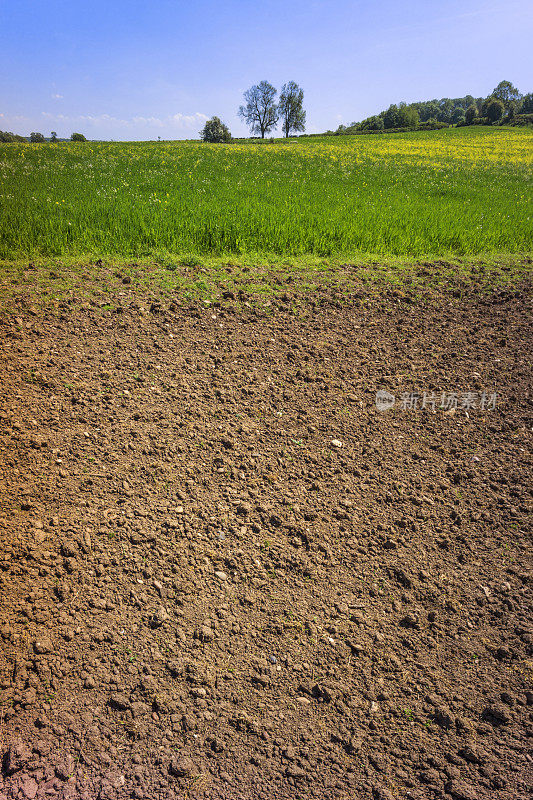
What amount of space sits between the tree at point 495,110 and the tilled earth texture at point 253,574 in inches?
3275

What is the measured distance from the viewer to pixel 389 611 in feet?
7.80

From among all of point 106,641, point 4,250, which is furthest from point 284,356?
point 4,250

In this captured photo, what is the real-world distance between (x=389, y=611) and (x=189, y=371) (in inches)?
104

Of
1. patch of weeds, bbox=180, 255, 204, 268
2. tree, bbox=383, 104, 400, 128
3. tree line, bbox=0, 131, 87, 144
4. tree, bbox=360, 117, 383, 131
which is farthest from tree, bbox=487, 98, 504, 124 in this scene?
patch of weeds, bbox=180, 255, 204, 268

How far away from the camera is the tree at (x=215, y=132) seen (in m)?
51.6

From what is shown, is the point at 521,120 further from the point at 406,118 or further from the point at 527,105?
the point at 527,105

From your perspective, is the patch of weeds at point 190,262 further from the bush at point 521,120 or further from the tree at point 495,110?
the tree at point 495,110

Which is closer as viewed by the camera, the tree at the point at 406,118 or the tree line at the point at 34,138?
the tree line at the point at 34,138

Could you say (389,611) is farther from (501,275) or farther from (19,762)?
(501,275)

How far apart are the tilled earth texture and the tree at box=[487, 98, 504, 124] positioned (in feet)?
273

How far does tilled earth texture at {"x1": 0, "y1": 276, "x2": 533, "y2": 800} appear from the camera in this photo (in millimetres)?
1798

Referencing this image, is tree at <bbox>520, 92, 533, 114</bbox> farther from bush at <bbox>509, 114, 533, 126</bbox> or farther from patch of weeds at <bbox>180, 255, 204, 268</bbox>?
patch of weeds at <bbox>180, 255, 204, 268</bbox>

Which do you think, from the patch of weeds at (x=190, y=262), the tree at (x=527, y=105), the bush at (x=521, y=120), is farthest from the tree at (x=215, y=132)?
the tree at (x=527, y=105)

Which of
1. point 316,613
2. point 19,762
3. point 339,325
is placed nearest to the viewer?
point 19,762
